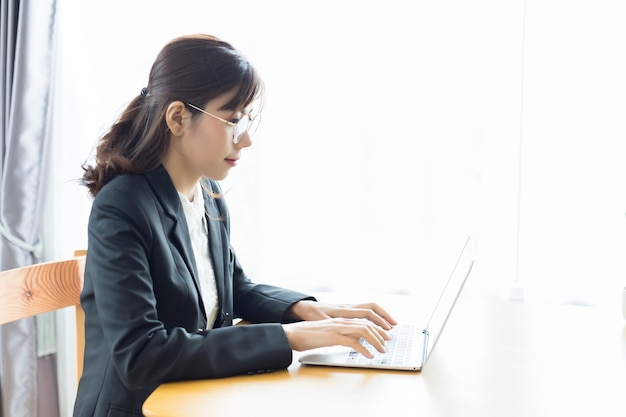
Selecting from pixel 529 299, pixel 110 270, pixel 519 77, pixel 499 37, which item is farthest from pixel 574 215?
pixel 110 270

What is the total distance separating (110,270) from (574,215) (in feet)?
4.63

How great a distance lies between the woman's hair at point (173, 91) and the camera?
136cm

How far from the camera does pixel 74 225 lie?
249cm

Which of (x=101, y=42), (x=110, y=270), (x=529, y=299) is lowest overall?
(x=529, y=299)

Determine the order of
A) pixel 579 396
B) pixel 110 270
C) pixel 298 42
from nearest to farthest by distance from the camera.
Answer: pixel 579 396 < pixel 110 270 < pixel 298 42

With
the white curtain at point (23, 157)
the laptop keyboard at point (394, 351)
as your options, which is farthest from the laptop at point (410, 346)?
the white curtain at point (23, 157)

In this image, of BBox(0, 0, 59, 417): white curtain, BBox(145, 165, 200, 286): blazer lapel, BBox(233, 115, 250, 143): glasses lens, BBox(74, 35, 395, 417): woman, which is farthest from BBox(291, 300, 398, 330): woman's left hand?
BBox(0, 0, 59, 417): white curtain

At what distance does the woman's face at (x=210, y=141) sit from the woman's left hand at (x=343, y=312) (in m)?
0.33

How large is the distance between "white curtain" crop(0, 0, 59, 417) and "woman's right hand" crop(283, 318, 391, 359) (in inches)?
58.6

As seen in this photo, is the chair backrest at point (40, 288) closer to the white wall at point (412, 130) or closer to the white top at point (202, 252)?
the white top at point (202, 252)

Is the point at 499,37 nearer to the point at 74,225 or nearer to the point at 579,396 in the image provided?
the point at 579,396

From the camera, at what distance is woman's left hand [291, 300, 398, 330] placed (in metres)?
1.37

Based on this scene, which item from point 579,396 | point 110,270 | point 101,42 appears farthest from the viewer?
point 101,42

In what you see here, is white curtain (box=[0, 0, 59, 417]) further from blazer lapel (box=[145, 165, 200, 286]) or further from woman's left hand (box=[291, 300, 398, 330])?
woman's left hand (box=[291, 300, 398, 330])
